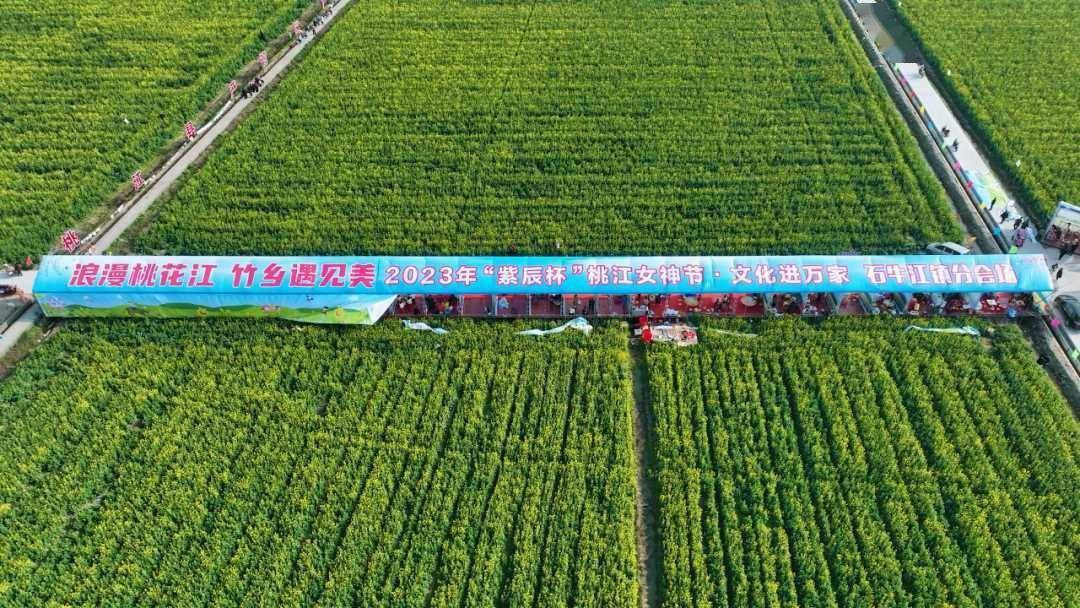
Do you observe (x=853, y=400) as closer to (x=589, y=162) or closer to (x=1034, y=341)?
(x=1034, y=341)

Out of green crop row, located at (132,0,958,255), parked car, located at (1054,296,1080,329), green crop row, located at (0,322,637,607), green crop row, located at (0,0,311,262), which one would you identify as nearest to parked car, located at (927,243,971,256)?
green crop row, located at (132,0,958,255)

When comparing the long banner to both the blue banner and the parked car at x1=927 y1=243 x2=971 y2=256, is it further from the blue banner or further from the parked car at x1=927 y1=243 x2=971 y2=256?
the parked car at x1=927 y1=243 x2=971 y2=256

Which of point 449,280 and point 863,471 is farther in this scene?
point 449,280

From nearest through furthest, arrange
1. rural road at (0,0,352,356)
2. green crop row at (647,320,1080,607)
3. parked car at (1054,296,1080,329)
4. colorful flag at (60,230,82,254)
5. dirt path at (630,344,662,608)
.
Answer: green crop row at (647,320,1080,607) < dirt path at (630,344,662,608) < parked car at (1054,296,1080,329) < rural road at (0,0,352,356) < colorful flag at (60,230,82,254)

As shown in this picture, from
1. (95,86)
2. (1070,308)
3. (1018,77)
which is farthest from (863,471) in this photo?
(95,86)

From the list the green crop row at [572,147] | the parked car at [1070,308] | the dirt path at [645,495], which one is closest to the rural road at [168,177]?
the green crop row at [572,147]

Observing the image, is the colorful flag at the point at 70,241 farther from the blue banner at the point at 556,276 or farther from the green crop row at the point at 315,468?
the green crop row at the point at 315,468

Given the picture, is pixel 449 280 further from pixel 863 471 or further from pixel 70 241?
pixel 70 241
